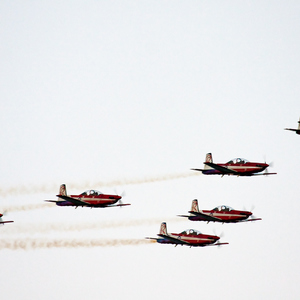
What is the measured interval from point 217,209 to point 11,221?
28.3 metres

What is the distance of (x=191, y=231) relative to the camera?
140 metres

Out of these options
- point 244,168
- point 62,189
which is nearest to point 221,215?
point 244,168

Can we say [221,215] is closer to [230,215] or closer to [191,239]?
[230,215]

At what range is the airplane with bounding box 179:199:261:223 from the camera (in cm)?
13750

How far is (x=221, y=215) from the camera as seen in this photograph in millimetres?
138750

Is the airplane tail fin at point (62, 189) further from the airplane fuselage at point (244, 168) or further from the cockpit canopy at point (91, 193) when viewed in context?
the airplane fuselage at point (244, 168)

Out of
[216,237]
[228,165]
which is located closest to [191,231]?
[216,237]

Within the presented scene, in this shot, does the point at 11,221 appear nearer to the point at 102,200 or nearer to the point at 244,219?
the point at 102,200

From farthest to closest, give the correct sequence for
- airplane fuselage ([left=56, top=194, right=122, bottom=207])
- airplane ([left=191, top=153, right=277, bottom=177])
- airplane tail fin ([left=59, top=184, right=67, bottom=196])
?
airplane tail fin ([left=59, top=184, right=67, bottom=196]) → airplane fuselage ([left=56, top=194, right=122, bottom=207]) → airplane ([left=191, top=153, right=277, bottom=177])

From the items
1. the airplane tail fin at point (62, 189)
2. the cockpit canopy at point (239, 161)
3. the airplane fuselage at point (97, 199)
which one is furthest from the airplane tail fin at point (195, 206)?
the airplane tail fin at point (62, 189)

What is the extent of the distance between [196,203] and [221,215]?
4036mm

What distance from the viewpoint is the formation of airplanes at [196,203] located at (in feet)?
434

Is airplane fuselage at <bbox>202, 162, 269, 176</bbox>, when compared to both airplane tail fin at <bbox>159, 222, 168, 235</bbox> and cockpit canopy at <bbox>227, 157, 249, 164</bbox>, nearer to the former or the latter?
cockpit canopy at <bbox>227, 157, 249, 164</bbox>

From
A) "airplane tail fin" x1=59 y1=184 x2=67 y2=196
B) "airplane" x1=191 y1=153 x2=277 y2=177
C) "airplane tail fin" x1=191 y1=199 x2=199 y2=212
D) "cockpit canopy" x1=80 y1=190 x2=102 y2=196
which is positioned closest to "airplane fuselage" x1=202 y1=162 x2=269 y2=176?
"airplane" x1=191 y1=153 x2=277 y2=177
